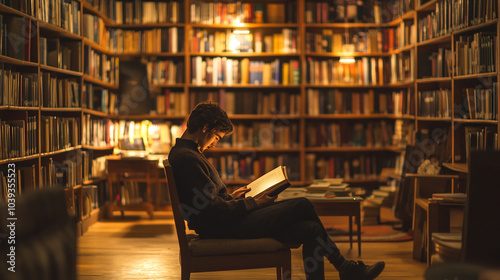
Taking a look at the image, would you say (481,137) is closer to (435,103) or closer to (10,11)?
(435,103)

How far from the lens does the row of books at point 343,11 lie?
664cm

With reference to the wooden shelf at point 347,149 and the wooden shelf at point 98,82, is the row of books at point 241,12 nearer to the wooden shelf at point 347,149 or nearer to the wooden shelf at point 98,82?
the wooden shelf at point 98,82

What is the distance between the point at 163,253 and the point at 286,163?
2.53 m

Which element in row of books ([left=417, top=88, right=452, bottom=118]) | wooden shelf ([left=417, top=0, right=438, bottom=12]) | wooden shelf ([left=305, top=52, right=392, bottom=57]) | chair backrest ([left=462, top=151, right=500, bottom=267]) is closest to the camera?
chair backrest ([left=462, top=151, right=500, bottom=267])

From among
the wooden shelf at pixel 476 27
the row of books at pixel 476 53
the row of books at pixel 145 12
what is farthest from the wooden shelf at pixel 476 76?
the row of books at pixel 145 12

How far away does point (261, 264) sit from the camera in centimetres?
268

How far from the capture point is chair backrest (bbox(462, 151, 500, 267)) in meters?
2.29

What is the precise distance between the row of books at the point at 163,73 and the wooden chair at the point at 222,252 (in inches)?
156

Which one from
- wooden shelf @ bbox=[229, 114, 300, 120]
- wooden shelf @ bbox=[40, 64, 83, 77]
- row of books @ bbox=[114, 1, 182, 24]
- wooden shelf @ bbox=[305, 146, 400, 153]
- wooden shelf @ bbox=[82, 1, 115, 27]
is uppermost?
row of books @ bbox=[114, 1, 182, 24]

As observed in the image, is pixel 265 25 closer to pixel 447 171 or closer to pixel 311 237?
pixel 447 171

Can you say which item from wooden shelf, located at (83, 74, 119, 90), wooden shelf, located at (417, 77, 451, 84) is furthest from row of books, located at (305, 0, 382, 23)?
wooden shelf, located at (83, 74, 119, 90)

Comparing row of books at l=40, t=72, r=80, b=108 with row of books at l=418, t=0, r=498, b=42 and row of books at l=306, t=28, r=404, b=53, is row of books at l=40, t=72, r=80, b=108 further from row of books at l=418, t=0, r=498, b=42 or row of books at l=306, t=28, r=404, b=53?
row of books at l=418, t=0, r=498, b=42

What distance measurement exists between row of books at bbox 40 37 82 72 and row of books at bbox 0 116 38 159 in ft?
2.09

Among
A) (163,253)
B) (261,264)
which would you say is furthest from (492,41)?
(163,253)
